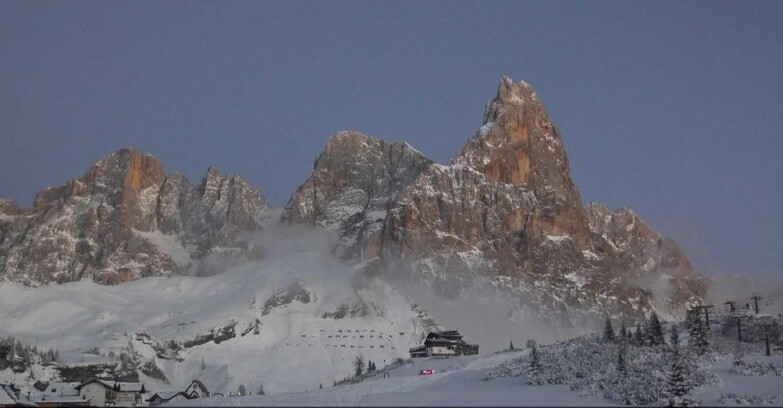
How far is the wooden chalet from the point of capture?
5871 inches

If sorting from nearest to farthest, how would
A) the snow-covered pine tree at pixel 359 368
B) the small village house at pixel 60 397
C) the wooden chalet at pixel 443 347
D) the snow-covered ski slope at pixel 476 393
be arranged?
the snow-covered ski slope at pixel 476 393 → the small village house at pixel 60 397 → the snow-covered pine tree at pixel 359 368 → the wooden chalet at pixel 443 347

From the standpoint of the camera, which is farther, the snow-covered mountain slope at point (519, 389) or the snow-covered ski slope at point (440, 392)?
the snow-covered mountain slope at point (519, 389)

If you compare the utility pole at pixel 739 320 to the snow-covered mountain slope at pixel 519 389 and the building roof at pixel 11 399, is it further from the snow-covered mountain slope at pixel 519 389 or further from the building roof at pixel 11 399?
the building roof at pixel 11 399

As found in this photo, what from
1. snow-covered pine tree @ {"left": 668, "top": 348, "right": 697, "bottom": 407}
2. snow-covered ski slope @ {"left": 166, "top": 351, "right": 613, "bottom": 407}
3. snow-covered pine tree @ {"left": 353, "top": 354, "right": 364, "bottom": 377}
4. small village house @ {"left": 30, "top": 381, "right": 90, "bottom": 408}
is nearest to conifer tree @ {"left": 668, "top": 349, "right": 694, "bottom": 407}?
snow-covered pine tree @ {"left": 668, "top": 348, "right": 697, "bottom": 407}

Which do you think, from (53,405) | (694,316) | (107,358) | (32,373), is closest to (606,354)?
(694,316)

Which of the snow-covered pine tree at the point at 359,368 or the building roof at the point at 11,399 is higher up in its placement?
the snow-covered pine tree at the point at 359,368

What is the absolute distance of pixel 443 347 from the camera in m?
150

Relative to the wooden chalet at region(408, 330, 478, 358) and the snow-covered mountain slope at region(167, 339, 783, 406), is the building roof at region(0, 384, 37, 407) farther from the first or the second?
the wooden chalet at region(408, 330, 478, 358)

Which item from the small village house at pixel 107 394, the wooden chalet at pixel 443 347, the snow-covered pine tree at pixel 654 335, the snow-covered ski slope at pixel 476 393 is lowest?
the snow-covered ski slope at pixel 476 393

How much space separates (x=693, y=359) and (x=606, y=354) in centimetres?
906

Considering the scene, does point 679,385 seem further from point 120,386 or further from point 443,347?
point 443,347

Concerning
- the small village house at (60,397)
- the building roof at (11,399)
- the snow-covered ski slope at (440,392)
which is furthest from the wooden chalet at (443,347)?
the building roof at (11,399)

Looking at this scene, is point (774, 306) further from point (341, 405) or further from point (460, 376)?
point (341, 405)

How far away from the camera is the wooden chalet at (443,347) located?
149 m
